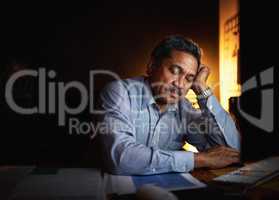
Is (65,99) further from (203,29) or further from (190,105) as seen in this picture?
(203,29)

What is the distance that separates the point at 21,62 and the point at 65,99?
0.35m

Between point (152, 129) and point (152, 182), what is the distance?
0.54m

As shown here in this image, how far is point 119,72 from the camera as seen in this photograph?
2.31 m

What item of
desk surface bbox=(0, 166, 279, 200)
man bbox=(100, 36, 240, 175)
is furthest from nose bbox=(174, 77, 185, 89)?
desk surface bbox=(0, 166, 279, 200)

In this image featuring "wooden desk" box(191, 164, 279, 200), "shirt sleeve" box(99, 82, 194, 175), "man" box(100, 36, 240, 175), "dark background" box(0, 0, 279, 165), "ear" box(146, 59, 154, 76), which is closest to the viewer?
"wooden desk" box(191, 164, 279, 200)

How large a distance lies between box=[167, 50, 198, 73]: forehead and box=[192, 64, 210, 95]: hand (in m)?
0.03

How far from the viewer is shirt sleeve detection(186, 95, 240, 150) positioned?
6.58 ft

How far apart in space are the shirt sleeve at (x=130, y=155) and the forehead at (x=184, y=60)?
0.43 m

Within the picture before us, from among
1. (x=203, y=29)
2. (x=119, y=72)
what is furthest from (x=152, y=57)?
(x=203, y=29)

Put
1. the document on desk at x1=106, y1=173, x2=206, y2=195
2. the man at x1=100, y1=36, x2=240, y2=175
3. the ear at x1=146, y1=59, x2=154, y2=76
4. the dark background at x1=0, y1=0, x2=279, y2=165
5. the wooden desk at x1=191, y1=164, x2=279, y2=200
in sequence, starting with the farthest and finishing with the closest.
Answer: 1. the dark background at x1=0, y1=0, x2=279, y2=165
2. the ear at x1=146, y1=59, x2=154, y2=76
3. the man at x1=100, y1=36, x2=240, y2=175
4. the document on desk at x1=106, y1=173, x2=206, y2=195
5. the wooden desk at x1=191, y1=164, x2=279, y2=200

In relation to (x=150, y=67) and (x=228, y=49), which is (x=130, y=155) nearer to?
(x=150, y=67)

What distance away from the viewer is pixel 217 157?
1.83 m

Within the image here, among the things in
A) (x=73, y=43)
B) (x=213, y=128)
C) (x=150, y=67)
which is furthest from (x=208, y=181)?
(x=73, y=43)

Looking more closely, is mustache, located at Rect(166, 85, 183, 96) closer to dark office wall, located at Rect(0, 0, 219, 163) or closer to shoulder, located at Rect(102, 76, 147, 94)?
shoulder, located at Rect(102, 76, 147, 94)
